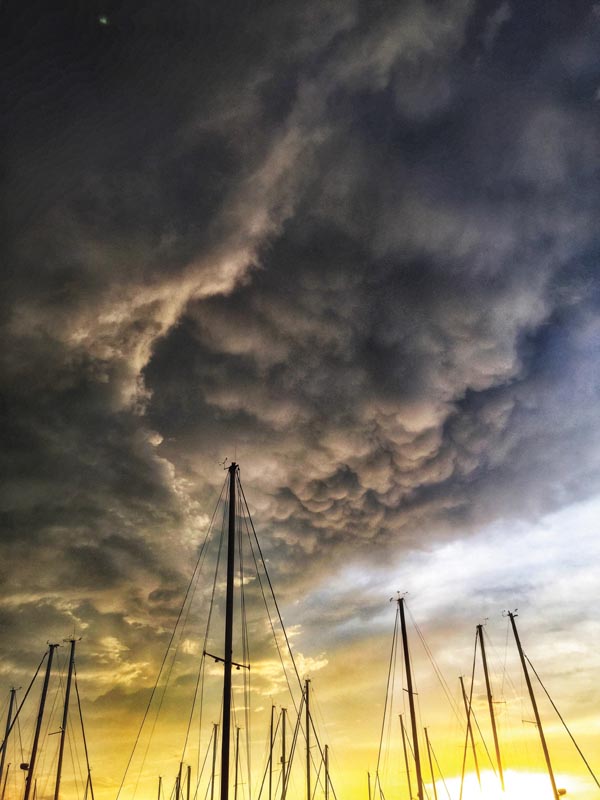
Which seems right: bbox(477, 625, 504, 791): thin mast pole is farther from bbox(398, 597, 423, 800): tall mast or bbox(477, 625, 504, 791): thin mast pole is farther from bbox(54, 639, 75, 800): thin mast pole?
bbox(54, 639, 75, 800): thin mast pole

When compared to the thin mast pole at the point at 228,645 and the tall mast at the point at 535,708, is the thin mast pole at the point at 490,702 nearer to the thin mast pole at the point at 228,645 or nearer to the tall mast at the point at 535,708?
the tall mast at the point at 535,708

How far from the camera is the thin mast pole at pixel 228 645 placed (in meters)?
19.0

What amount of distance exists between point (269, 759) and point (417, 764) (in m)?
37.1

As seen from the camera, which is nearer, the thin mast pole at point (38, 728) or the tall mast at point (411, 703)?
the tall mast at point (411, 703)

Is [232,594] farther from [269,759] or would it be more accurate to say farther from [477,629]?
[269,759]

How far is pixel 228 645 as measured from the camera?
21547mm

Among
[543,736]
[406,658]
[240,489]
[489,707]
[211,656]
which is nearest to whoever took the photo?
[211,656]

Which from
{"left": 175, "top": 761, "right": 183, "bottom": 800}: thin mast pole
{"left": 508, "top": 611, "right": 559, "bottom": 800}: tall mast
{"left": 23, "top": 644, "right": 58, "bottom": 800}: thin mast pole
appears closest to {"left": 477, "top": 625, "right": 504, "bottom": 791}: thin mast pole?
{"left": 508, "top": 611, "right": 559, "bottom": 800}: tall mast

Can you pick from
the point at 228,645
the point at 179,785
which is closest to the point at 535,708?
the point at 228,645

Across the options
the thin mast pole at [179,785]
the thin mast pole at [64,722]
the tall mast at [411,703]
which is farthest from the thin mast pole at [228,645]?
the thin mast pole at [179,785]

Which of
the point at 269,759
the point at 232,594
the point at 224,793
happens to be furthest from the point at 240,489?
the point at 269,759

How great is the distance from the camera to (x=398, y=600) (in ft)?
133

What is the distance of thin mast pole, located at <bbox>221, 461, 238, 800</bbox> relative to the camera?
19047 millimetres

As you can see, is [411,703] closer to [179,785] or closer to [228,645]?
[228,645]
